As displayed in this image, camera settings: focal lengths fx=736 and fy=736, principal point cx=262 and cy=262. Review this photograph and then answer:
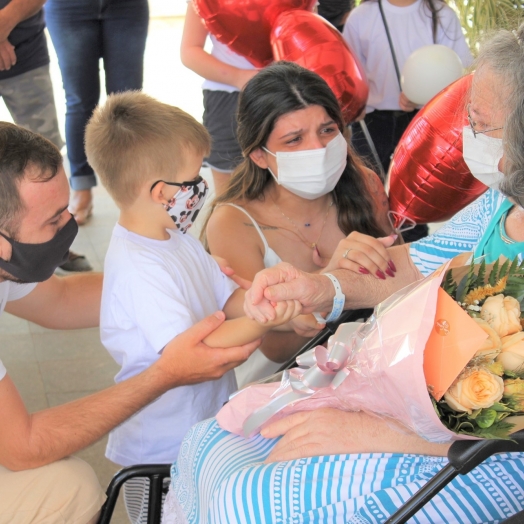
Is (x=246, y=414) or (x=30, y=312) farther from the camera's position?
(x=30, y=312)

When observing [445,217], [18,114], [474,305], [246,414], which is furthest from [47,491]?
[18,114]

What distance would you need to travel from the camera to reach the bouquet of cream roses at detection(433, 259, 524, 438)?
110 cm

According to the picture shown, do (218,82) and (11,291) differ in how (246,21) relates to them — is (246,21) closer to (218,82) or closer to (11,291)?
(218,82)

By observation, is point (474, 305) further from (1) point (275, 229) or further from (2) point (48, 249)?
(1) point (275, 229)

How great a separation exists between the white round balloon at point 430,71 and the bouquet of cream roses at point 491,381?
6.38 ft

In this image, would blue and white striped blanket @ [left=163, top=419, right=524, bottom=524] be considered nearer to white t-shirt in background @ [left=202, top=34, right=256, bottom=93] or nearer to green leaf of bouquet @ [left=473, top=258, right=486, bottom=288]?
green leaf of bouquet @ [left=473, top=258, right=486, bottom=288]

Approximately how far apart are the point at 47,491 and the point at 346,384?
718 millimetres

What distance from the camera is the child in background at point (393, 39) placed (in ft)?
11.1

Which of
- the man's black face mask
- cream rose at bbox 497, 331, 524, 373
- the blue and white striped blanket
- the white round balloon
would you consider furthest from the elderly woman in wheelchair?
the white round balloon

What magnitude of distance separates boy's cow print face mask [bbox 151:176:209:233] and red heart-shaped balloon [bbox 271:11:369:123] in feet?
3.29

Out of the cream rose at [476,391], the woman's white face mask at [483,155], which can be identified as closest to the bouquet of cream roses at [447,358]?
the cream rose at [476,391]

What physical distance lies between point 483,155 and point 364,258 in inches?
15.9

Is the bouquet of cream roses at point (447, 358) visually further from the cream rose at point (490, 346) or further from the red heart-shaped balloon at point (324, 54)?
the red heart-shaped balloon at point (324, 54)

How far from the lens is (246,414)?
1.52 m
